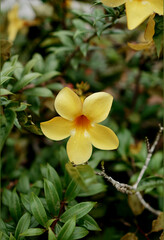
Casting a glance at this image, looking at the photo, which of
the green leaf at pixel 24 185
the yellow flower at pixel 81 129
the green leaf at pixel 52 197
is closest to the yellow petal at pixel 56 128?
the yellow flower at pixel 81 129

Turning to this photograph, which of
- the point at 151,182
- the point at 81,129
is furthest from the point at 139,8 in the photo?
the point at 151,182

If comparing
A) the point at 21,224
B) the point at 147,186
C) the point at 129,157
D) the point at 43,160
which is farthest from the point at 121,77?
the point at 21,224

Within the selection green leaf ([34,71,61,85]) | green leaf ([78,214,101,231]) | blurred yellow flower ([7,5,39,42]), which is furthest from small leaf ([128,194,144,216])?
blurred yellow flower ([7,5,39,42])

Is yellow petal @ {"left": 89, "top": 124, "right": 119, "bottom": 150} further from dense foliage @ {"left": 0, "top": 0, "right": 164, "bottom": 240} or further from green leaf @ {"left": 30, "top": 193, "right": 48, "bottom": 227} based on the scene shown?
green leaf @ {"left": 30, "top": 193, "right": 48, "bottom": 227}

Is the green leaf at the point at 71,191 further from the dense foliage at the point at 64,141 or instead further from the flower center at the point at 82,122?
the flower center at the point at 82,122

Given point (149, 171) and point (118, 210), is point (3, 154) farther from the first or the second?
point (149, 171)
